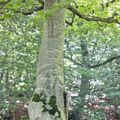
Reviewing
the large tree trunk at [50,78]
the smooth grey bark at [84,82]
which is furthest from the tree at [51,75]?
the smooth grey bark at [84,82]

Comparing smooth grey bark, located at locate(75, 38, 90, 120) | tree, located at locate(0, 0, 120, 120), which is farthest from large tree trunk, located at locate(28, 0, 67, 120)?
smooth grey bark, located at locate(75, 38, 90, 120)

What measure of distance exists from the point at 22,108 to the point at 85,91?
1687mm

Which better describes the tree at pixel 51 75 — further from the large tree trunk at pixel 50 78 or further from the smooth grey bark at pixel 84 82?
the smooth grey bark at pixel 84 82

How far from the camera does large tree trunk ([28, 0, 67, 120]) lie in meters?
3.72

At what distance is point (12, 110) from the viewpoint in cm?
766

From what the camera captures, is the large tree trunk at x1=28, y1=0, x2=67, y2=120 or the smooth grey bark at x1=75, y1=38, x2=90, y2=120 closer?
the large tree trunk at x1=28, y1=0, x2=67, y2=120

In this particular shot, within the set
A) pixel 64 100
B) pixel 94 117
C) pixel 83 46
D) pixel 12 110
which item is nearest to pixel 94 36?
pixel 83 46

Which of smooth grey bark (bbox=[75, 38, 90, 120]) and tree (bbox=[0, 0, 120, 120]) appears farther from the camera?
smooth grey bark (bbox=[75, 38, 90, 120])

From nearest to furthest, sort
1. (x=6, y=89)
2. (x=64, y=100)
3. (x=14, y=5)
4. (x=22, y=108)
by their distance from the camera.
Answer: (x=14, y=5) → (x=64, y=100) → (x=6, y=89) → (x=22, y=108)

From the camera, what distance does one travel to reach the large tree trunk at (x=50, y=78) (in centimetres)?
372

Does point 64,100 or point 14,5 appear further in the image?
point 64,100

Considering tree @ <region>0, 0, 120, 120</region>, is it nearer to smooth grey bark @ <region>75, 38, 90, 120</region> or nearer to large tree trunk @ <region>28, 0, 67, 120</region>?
large tree trunk @ <region>28, 0, 67, 120</region>

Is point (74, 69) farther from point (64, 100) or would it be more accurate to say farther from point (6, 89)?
point (64, 100)

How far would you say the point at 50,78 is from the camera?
12.6ft
